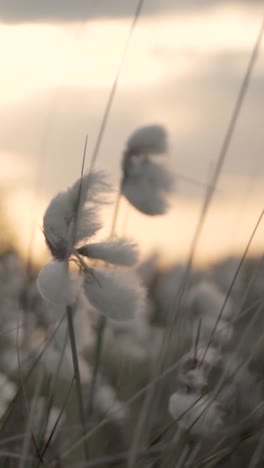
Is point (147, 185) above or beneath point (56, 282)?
above

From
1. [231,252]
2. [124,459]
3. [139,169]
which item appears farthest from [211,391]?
[231,252]

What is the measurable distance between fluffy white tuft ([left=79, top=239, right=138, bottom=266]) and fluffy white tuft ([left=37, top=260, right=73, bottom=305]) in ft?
0.13

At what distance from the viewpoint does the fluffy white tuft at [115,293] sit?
1235mm

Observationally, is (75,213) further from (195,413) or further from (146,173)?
(195,413)

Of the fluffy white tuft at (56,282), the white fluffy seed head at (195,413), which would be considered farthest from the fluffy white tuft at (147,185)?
the white fluffy seed head at (195,413)

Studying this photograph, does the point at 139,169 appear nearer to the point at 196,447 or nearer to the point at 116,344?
the point at 196,447

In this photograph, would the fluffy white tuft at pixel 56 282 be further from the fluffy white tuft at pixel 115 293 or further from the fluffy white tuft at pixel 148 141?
the fluffy white tuft at pixel 148 141

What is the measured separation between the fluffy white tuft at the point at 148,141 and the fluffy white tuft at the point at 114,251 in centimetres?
11

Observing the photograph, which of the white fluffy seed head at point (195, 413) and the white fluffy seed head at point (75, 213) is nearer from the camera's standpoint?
the white fluffy seed head at point (75, 213)

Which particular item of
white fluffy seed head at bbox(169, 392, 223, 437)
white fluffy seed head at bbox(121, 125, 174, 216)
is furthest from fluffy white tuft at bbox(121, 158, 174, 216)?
white fluffy seed head at bbox(169, 392, 223, 437)

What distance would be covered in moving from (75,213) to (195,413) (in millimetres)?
304

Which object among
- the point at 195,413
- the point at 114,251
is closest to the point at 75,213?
the point at 114,251

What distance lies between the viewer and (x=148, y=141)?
1.27 meters

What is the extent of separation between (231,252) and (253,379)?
28cm
